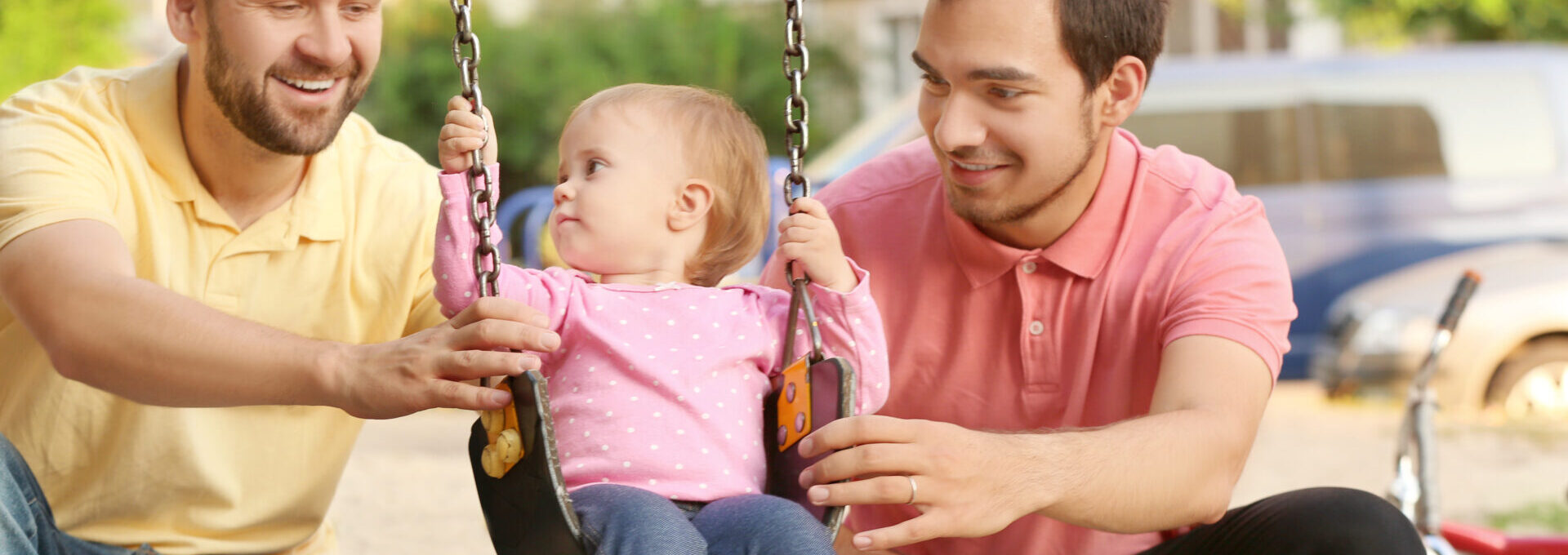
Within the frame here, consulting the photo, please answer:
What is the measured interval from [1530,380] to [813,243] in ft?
20.7

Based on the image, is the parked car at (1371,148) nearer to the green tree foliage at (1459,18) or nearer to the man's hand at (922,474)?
the green tree foliage at (1459,18)

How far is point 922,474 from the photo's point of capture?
7.26ft

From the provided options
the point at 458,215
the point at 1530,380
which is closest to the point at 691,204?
the point at 458,215

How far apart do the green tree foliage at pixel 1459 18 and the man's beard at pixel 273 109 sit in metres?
9.25

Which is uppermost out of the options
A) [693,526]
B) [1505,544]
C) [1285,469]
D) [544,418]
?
[544,418]

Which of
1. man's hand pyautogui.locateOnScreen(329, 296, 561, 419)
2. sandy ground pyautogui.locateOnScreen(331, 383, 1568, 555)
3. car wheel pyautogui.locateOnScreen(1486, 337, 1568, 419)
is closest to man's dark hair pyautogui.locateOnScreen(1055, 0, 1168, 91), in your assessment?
man's hand pyautogui.locateOnScreen(329, 296, 561, 419)

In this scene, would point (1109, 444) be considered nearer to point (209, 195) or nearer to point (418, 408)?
point (418, 408)

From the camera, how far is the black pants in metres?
2.52

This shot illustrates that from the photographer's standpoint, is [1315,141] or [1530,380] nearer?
[1530,380]

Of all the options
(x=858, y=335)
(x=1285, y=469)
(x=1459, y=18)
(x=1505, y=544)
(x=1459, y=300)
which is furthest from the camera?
(x=1459, y=18)

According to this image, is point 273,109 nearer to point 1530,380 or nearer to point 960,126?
point 960,126

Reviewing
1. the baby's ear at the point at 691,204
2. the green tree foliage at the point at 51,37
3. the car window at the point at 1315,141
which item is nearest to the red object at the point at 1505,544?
the baby's ear at the point at 691,204

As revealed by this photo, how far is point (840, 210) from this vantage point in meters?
3.03

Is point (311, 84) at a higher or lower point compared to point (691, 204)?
higher
